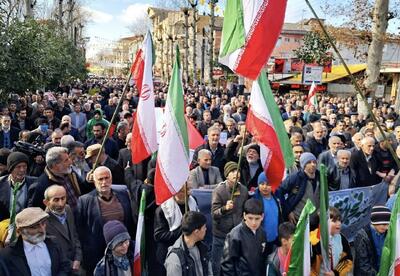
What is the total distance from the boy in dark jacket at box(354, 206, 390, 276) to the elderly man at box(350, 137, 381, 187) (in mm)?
2411

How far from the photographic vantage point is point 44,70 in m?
12.5

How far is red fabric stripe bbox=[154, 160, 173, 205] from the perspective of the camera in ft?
13.9

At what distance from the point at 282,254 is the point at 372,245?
958 millimetres

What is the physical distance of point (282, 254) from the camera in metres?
3.81

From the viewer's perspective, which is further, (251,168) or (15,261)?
(251,168)

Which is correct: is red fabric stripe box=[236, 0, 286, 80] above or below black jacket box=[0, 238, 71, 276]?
above

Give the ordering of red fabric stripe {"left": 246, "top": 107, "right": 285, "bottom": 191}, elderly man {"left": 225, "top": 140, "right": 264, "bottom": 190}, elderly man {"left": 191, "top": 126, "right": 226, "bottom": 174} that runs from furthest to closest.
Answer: elderly man {"left": 191, "top": 126, "right": 226, "bottom": 174} < elderly man {"left": 225, "top": 140, "right": 264, "bottom": 190} < red fabric stripe {"left": 246, "top": 107, "right": 285, "bottom": 191}

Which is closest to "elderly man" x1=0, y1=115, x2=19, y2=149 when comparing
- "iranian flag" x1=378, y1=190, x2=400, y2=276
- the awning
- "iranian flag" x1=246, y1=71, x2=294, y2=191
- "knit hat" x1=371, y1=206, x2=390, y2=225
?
"iranian flag" x1=246, y1=71, x2=294, y2=191

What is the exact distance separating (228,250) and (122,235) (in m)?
0.99

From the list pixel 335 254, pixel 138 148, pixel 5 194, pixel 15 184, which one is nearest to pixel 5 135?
pixel 5 194

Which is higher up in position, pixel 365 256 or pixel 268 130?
pixel 268 130

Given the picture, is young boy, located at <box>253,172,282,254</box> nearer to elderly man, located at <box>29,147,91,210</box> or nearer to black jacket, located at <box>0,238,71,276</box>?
elderly man, located at <box>29,147,91,210</box>

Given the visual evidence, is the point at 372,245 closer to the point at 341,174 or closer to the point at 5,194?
the point at 341,174

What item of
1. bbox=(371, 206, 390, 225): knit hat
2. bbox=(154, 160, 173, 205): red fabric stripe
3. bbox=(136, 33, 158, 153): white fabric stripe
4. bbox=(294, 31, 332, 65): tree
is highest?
bbox=(294, 31, 332, 65): tree
